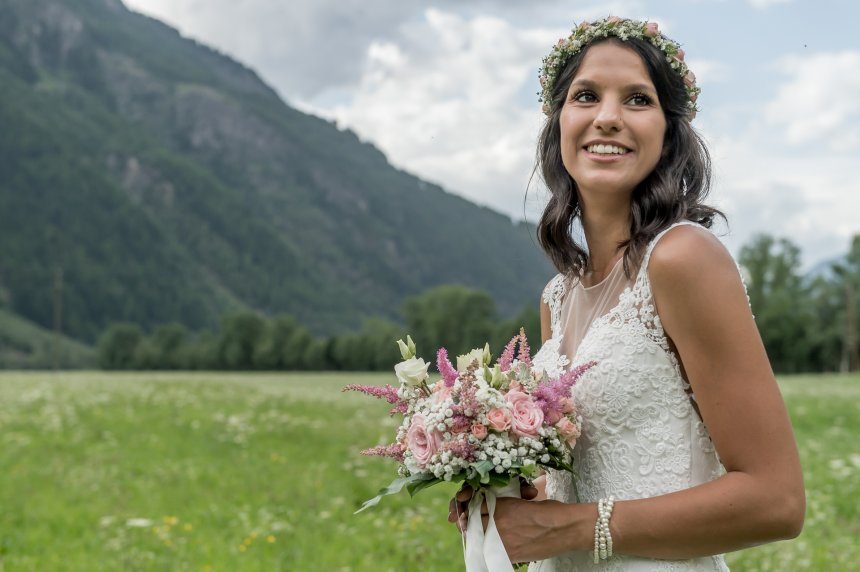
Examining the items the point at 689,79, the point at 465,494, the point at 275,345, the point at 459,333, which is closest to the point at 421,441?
the point at 465,494

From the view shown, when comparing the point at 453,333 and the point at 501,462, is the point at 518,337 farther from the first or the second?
the point at 453,333

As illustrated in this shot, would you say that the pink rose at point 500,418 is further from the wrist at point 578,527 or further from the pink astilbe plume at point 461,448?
the wrist at point 578,527

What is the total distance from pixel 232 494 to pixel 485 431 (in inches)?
399

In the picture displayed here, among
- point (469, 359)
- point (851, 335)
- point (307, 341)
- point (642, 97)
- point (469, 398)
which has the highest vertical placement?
point (307, 341)

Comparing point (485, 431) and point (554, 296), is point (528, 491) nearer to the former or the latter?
point (485, 431)

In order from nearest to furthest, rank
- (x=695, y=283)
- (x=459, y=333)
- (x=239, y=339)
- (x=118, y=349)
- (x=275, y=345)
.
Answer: (x=695, y=283) → (x=459, y=333) → (x=275, y=345) → (x=239, y=339) → (x=118, y=349)

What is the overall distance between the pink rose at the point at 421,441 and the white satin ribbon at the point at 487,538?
25cm

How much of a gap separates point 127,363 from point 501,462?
150m

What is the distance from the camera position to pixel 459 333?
4902 inches

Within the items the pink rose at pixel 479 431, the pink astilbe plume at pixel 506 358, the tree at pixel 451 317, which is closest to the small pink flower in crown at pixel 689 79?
the pink astilbe plume at pixel 506 358

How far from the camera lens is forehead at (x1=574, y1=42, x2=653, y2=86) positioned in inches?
127

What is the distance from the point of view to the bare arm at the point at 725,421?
2.70 metres

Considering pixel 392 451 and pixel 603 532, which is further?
pixel 392 451

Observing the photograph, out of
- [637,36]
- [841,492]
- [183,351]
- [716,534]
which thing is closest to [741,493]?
[716,534]
